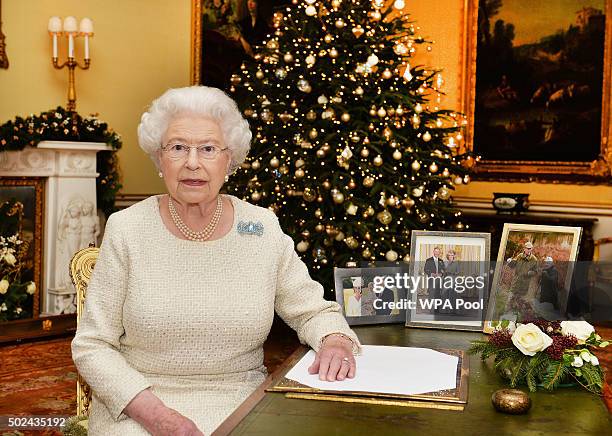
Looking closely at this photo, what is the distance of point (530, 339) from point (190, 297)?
0.99m

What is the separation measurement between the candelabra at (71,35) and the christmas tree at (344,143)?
215 cm

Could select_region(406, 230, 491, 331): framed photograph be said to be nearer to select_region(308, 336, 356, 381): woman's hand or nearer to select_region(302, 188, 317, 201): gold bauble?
select_region(308, 336, 356, 381): woman's hand

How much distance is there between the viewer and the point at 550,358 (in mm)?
2061

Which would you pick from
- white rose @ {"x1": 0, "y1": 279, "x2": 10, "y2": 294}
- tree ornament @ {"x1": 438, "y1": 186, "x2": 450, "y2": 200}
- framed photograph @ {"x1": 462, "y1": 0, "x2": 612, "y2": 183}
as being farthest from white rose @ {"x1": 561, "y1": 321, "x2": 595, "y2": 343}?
framed photograph @ {"x1": 462, "y1": 0, "x2": 612, "y2": 183}

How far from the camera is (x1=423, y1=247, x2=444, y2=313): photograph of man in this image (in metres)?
2.68

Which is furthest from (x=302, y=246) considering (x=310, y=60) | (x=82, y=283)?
(x=82, y=283)

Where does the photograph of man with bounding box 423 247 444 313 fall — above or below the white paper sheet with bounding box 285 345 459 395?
above

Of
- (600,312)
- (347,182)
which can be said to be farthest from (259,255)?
(600,312)

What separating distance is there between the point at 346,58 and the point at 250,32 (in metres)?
3.56

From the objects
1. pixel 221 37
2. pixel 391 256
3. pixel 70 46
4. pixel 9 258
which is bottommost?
pixel 9 258

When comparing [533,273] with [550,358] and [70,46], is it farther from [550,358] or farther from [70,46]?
[70,46]

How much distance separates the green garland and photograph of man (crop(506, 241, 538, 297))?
5.48m

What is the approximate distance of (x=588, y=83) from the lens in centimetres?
827

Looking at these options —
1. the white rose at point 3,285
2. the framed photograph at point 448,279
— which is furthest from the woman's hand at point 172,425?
the white rose at point 3,285
